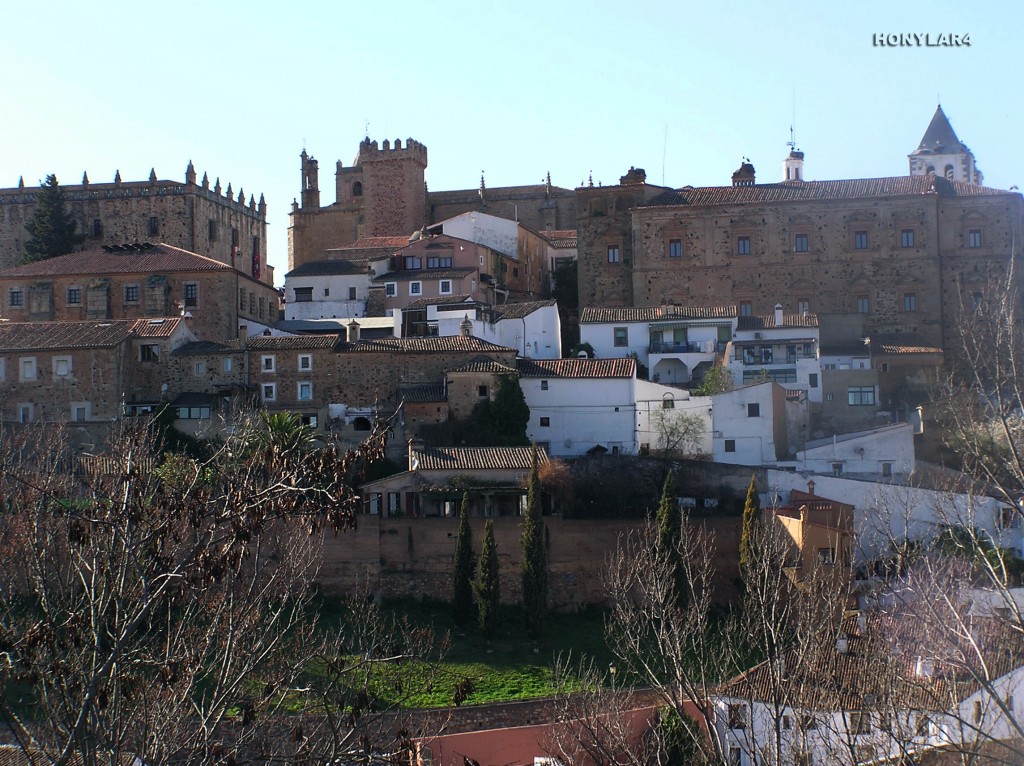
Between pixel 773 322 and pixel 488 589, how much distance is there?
16676 millimetres

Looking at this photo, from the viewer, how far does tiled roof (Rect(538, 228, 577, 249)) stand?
191 ft

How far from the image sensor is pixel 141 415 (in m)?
39.3

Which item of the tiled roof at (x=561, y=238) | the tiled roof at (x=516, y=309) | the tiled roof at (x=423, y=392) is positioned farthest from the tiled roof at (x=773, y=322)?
the tiled roof at (x=561, y=238)

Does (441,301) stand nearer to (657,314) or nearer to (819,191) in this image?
(657,314)

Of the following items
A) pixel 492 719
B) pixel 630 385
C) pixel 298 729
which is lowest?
pixel 492 719

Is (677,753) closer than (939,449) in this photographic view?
Answer: Yes

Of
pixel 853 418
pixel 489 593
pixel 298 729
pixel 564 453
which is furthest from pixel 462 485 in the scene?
pixel 298 729

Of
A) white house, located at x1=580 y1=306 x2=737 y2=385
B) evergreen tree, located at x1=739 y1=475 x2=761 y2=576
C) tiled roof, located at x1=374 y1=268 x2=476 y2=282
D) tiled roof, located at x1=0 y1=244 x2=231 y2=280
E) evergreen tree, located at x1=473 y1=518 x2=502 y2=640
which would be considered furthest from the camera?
tiled roof, located at x1=374 y1=268 x2=476 y2=282

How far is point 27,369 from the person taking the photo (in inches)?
1593

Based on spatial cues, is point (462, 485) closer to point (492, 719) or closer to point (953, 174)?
point (492, 719)

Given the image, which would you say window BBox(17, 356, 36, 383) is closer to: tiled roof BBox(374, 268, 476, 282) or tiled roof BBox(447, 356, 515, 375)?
tiled roof BBox(447, 356, 515, 375)

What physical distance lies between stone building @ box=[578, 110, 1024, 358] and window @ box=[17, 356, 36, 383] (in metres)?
19.4

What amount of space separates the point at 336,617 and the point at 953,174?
181 ft

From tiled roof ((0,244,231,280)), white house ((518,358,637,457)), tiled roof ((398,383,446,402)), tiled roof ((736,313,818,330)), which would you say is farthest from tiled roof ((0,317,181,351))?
tiled roof ((736,313,818,330))
